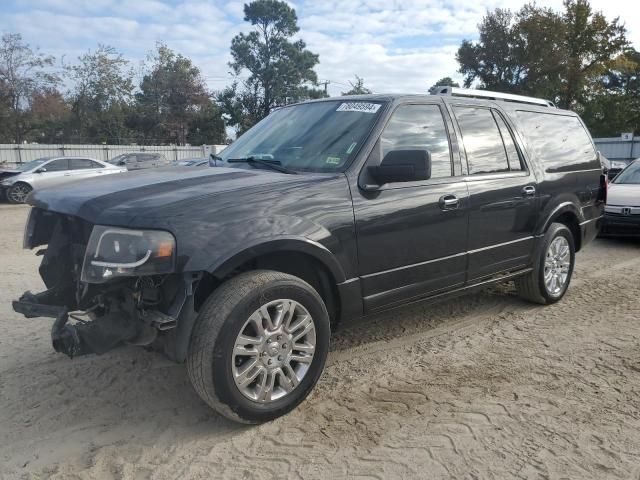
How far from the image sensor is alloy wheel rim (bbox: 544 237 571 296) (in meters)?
5.09

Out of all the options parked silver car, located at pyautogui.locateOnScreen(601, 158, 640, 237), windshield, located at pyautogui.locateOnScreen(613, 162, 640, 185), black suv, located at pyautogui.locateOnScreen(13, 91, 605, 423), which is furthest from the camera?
windshield, located at pyautogui.locateOnScreen(613, 162, 640, 185)

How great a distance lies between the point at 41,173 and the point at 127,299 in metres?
16.1

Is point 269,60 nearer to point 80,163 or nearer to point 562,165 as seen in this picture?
point 80,163

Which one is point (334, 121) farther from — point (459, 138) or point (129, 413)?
point (129, 413)

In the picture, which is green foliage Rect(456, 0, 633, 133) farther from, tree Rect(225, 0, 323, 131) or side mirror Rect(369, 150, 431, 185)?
side mirror Rect(369, 150, 431, 185)

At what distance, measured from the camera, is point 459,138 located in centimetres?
413

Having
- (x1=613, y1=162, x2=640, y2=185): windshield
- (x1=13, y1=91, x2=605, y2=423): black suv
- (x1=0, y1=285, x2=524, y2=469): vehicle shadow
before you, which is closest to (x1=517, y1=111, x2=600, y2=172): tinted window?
(x1=13, y1=91, x2=605, y2=423): black suv

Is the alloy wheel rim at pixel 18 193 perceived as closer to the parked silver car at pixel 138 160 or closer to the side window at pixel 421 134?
the parked silver car at pixel 138 160

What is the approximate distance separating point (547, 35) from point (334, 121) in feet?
111

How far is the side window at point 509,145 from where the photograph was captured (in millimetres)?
4570

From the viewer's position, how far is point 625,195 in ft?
28.0

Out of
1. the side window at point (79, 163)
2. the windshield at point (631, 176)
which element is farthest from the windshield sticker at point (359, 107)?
the side window at point (79, 163)

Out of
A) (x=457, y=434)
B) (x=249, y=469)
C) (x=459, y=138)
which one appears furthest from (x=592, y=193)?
(x=249, y=469)

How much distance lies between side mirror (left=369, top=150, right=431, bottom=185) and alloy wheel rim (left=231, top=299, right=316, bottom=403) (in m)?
1.02
